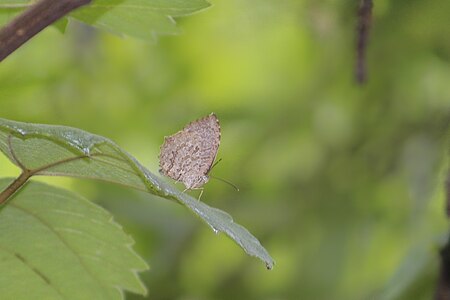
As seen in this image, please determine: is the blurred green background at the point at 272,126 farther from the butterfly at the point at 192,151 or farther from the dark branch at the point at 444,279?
the butterfly at the point at 192,151

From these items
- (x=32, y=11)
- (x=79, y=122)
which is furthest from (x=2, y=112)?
(x=79, y=122)

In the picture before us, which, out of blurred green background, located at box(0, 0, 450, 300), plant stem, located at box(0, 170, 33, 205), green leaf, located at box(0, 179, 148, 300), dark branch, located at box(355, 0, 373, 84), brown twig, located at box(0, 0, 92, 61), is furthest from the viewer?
blurred green background, located at box(0, 0, 450, 300)

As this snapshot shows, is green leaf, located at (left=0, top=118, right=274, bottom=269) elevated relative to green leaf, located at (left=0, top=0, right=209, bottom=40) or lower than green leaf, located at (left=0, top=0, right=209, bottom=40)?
lower

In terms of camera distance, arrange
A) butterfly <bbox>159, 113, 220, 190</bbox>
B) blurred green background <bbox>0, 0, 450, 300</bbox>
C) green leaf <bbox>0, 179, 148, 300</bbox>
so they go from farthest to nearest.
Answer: blurred green background <bbox>0, 0, 450, 300</bbox>
butterfly <bbox>159, 113, 220, 190</bbox>
green leaf <bbox>0, 179, 148, 300</bbox>

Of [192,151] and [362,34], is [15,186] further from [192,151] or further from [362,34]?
[362,34]

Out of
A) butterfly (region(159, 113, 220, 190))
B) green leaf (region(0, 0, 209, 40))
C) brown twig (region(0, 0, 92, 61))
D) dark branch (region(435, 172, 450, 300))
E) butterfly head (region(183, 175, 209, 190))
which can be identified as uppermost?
brown twig (region(0, 0, 92, 61))

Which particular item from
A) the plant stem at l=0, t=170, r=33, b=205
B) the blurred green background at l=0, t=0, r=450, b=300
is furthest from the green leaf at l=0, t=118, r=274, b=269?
the blurred green background at l=0, t=0, r=450, b=300

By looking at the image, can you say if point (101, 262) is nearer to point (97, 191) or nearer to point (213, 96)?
point (97, 191)

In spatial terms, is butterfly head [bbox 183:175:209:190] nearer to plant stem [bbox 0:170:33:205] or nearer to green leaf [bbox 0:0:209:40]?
green leaf [bbox 0:0:209:40]
